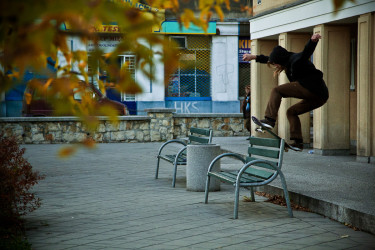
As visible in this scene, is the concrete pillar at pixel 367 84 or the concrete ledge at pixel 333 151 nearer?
the concrete pillar at pixel 367 84

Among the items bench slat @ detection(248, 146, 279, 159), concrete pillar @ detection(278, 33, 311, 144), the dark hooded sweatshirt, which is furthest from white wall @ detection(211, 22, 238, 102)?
the dark hooded sweatshirt

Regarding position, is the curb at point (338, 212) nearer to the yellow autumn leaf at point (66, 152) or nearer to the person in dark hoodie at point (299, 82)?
the person in dark hoodie at point (299, 82)

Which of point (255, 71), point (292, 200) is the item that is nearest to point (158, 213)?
point (292, 200)

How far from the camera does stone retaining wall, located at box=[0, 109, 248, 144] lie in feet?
62.3

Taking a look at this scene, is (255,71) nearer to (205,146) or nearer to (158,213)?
(205,146)

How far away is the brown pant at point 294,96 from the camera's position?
7.27 metres

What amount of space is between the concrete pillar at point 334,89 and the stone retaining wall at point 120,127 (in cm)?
752

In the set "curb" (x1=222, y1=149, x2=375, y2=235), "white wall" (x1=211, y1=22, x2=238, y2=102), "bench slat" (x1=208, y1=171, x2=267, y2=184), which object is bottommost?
"curb" (x1=222, y1=149, x2=375, y2=235)

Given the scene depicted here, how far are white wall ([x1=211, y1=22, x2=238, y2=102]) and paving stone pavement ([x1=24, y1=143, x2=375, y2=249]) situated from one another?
20146 millimetres

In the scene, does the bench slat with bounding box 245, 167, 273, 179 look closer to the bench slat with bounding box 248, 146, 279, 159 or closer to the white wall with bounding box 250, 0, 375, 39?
the bench slat with bounding box 248, 146, 279, 159

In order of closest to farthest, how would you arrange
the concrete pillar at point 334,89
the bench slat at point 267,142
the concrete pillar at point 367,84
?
1. the bench slat at point 267,142
2. the concrete pillar at point 367,84
3. the concrete pillar at point 334,89

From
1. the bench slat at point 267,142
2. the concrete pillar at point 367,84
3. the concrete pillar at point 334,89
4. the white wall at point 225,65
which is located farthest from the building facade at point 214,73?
the bench slat at point 267,142

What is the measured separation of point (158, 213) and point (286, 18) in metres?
9.07

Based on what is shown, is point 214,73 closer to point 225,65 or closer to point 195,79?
point 225,65
